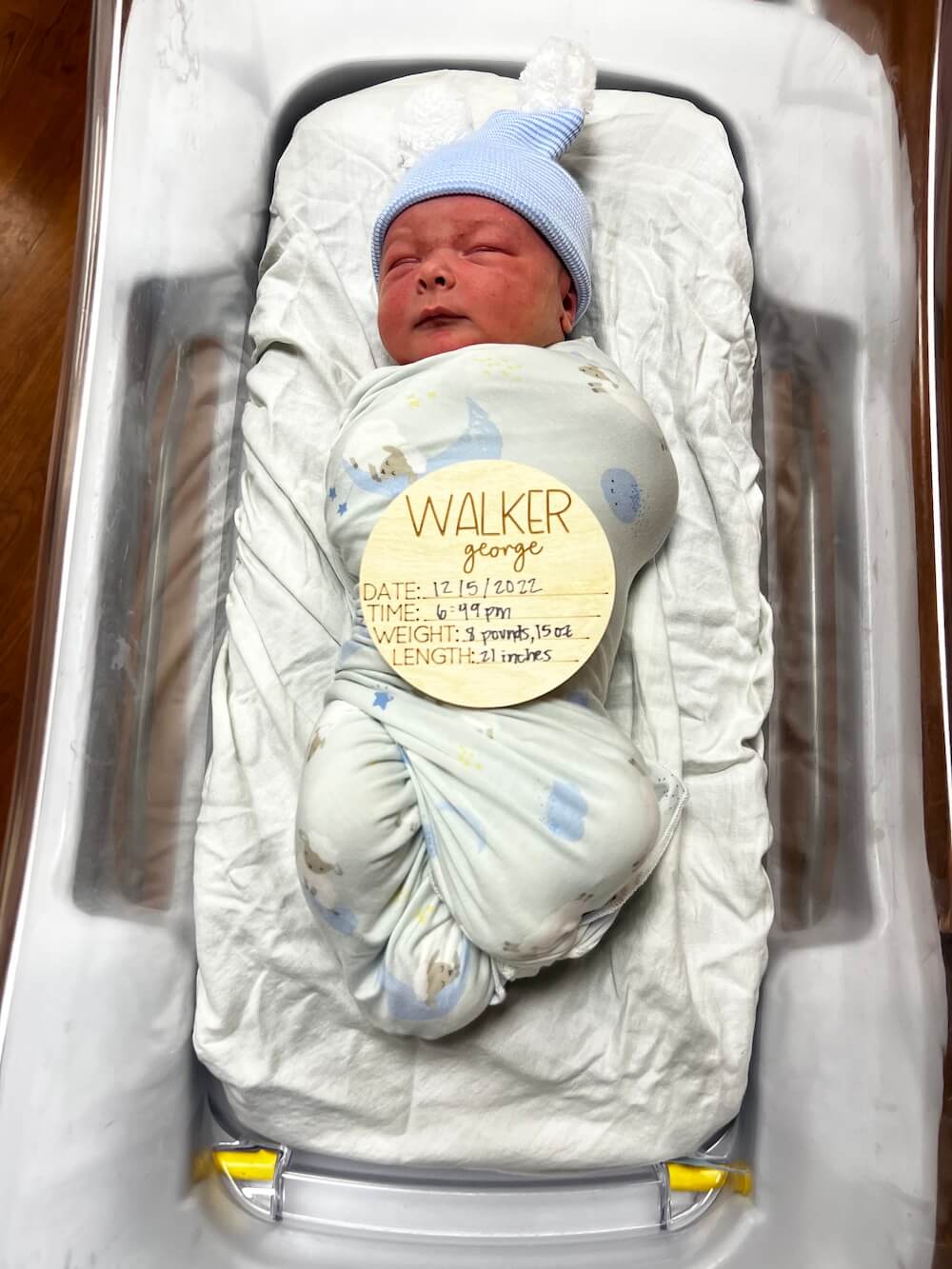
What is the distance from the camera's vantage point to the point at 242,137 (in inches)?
43.1

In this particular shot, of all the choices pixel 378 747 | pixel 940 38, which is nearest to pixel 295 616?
pixel 378 747

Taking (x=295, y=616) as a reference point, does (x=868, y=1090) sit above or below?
below

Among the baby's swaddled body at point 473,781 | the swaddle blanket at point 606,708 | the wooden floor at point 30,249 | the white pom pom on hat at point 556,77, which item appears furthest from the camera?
the wooden floor at point 30,249

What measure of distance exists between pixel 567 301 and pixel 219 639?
0.49m

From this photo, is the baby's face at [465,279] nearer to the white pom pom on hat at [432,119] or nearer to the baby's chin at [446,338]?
the baby's chin at [446,338]

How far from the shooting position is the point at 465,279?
917 mm

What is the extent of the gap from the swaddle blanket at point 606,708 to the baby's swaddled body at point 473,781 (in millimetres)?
73

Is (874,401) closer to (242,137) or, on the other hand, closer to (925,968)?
(925,968)

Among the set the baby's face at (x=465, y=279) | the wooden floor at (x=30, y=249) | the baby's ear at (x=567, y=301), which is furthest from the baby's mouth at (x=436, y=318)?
the wooden floor at (x=30, y=249)

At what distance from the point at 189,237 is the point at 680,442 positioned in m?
0.55

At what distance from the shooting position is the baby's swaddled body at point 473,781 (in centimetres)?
76

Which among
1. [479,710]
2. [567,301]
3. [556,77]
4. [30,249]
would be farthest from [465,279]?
[30,249]

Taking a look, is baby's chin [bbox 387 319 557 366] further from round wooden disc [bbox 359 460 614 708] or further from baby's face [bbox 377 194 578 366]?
round wooden disc [bbox 359 460 614 708]

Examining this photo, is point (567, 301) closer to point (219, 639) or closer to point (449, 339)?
point (449, 339)
